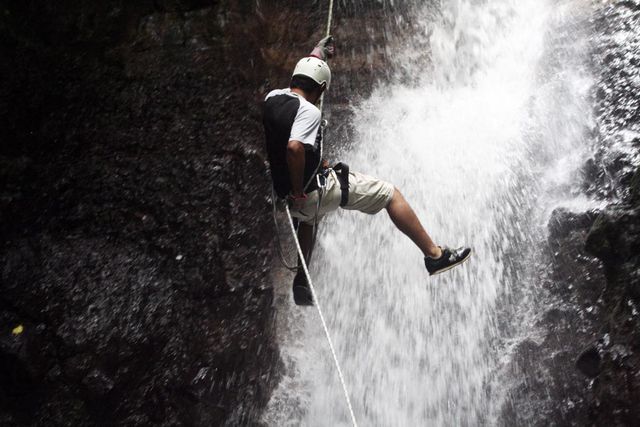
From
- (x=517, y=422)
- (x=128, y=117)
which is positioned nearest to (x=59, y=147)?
(x=128, y=117)

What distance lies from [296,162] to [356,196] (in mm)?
766

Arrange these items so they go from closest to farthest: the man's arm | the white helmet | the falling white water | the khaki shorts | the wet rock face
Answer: the man's arm < the white helmet < the khaki shorts < the wet rock face < the falling white water

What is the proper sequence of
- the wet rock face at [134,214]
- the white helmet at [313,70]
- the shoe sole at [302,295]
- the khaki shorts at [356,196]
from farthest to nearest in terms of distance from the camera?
1. the wet rock face at [134,214]
2. the shoe sole at [302,295]
3. the khaki shorts at [356,196]
4. the white helmet at [313,70]

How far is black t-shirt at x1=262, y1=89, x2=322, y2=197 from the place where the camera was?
133 inches

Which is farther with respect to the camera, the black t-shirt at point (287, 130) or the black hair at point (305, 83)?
the black hair at point (305, 83)

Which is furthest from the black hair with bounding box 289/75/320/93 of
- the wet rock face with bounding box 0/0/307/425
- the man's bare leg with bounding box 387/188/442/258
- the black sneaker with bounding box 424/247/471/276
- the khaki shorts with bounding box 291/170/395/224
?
the wet rock face with bounding box 0/0/307/425

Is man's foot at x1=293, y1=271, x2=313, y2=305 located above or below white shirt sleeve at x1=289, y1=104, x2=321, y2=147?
below

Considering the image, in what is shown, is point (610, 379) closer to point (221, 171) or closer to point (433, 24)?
point (221, 171)

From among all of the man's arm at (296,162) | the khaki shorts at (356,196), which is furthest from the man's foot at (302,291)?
the man's arm at (296,162)

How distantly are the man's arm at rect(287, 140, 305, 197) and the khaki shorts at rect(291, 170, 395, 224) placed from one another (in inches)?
14.5

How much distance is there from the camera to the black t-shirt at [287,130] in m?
3.38

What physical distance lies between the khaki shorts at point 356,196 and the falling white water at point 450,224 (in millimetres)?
1824

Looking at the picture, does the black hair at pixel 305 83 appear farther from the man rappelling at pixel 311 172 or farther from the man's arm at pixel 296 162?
the man's arm at pixel 296 162

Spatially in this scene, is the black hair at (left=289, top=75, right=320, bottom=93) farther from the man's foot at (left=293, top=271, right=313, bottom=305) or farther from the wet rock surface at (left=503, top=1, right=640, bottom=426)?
the wet rock surface at (left=503, top=1, right=640, bottom=426)
